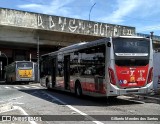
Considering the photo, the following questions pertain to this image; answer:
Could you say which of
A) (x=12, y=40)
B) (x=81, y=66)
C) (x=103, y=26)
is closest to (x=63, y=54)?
(x=81, y=66)

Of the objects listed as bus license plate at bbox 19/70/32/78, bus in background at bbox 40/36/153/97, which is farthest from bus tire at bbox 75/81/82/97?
bus license plate at bbox 19/70/32/78

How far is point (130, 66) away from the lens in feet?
51.4

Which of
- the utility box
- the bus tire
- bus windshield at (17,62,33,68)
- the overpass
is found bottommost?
the bus tire

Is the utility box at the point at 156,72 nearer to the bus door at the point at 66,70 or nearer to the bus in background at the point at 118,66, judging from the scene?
the bus in background at the point at 118,66

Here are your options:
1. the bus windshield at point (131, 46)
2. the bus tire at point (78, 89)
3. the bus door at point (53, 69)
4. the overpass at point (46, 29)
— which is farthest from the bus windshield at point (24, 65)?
the bus windshield at point (131, 46)

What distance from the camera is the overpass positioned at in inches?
1788

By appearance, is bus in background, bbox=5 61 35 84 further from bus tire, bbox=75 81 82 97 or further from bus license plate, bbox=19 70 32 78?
bus tire, bbox=75 81 82 97

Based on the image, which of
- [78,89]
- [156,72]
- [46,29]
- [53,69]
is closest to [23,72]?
[46,29]

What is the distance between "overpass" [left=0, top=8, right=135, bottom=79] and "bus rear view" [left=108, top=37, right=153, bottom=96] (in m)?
30.9

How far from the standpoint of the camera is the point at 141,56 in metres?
16.0

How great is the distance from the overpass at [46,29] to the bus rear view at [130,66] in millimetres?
30865

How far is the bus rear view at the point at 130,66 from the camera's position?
15.3 metres

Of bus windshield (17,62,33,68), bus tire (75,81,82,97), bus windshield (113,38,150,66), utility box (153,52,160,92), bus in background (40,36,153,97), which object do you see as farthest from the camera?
bus windshield (17,62,33,68)

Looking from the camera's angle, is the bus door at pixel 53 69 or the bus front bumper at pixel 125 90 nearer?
the bus front bumper at pixel 125 90
